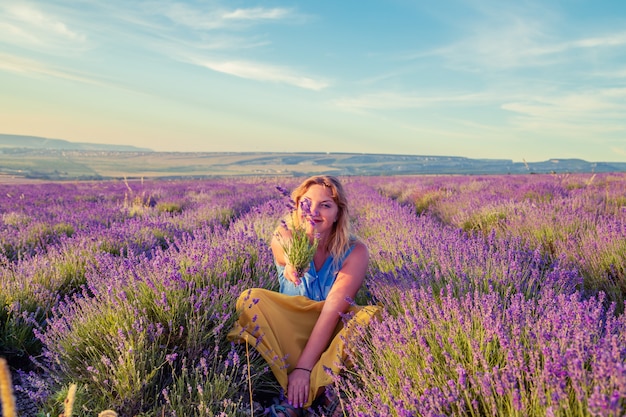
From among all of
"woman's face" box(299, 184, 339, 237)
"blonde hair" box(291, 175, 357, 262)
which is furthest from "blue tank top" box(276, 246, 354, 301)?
"woman's face" box(299, 184, 339, 237)

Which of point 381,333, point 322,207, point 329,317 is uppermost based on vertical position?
point 322,207

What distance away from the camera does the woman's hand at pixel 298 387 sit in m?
2.28

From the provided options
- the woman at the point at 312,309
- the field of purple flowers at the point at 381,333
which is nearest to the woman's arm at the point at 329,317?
the woman at the point at 312,309

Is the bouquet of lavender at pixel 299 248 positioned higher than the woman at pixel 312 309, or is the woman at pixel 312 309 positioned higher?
the bouquet of lavender at pixel 299 248

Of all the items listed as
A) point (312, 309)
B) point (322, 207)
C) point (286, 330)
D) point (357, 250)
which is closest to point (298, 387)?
point (286, 330)

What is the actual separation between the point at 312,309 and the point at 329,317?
11.3 inches

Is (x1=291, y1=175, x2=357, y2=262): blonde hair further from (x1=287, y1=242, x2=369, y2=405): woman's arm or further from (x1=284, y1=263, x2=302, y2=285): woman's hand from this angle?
(x1=284, y1=263, x2=302, y2=285): woman's hand

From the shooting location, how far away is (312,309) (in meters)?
2.81

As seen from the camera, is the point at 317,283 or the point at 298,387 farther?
the point at 317,283

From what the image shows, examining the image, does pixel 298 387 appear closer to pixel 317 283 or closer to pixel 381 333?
pixel 381 333

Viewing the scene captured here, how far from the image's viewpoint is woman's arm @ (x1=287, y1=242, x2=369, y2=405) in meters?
2.32

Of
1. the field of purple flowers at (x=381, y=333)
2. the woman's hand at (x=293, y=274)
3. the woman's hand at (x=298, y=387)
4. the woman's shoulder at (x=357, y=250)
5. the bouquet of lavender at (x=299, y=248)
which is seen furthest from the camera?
the woman's shoulder at (x=357, y=250)

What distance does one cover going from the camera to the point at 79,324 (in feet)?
7.93

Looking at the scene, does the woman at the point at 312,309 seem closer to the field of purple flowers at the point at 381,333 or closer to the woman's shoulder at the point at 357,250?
the woman's shoulder at the point at 357,250
